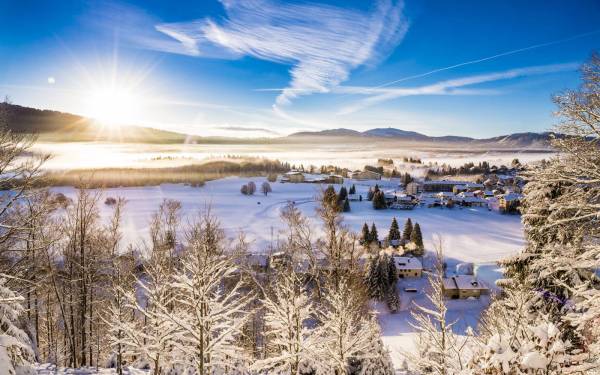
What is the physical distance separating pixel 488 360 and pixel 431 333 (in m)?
2.89

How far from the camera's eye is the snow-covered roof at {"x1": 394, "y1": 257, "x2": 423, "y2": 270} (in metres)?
51.1

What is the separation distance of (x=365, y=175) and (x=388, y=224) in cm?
8057

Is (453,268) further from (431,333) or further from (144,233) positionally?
(144,233)

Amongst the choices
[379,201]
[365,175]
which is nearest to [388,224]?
[379,201]

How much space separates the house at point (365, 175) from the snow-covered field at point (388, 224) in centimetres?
3008

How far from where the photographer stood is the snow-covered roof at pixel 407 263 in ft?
168

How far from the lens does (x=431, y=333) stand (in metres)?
10.3

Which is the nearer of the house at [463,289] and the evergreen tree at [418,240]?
the house at [463,289]

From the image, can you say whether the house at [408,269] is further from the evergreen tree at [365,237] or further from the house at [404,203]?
the house at [404,203]

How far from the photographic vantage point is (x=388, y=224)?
78.5 meters

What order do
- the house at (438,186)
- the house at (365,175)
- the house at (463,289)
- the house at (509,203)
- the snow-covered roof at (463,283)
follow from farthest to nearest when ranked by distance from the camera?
the house at (365,175), the house at (438,186), the house at (509,203), the snow-covered roof at (463,283), the house at (463,289)

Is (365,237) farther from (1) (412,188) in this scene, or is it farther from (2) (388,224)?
(1) (412,188)

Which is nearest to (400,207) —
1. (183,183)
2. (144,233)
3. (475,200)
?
(475,200)

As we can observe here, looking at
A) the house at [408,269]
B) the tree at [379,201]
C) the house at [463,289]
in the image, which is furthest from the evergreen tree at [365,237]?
the tree at [379,201]
